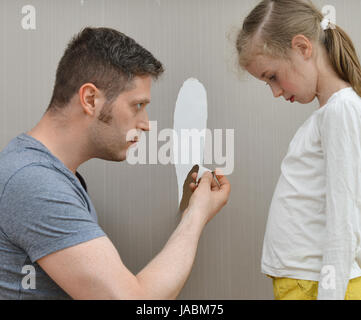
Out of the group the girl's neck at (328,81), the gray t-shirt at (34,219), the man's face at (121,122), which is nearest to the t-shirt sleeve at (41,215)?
the gray t-shirt at (34,219)

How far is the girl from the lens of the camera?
0.73 meters

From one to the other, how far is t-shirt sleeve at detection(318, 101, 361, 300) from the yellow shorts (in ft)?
0.18

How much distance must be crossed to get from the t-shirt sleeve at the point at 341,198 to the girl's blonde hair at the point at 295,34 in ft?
0.44

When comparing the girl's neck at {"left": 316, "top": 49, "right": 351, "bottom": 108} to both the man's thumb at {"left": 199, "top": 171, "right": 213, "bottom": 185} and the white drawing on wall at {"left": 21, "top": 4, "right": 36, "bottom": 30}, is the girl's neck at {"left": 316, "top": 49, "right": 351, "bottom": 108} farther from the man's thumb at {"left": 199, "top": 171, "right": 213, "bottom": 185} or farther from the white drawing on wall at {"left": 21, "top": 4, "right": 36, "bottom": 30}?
the white drawing on wall at {"left": 21, "top": 4, "right": 36, "bottom": 30}

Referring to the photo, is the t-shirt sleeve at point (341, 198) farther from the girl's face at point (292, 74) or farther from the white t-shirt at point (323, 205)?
the girl's face at point (292, 74)

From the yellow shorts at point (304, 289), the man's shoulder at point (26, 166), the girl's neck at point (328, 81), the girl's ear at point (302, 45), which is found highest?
the girl's ear at point (302, 45)

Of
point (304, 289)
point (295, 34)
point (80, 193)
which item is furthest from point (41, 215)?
point (295, 34)

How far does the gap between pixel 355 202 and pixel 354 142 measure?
0.40 ft

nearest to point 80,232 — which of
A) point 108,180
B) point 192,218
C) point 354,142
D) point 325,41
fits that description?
point 192,218

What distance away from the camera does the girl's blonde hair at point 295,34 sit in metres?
0.84

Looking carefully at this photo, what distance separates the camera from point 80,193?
745mm

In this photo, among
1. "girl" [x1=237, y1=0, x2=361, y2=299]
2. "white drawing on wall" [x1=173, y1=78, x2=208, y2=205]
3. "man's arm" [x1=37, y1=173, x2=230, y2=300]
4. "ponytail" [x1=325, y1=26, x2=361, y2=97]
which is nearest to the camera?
"man's arm" [x1=37, y1=173, x2=230, y2=300]

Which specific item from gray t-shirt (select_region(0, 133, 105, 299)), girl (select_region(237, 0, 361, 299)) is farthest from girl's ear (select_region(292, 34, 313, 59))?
gray t-shirt (select_region(0, 133, 105, 299))

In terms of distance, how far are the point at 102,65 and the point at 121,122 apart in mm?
132
